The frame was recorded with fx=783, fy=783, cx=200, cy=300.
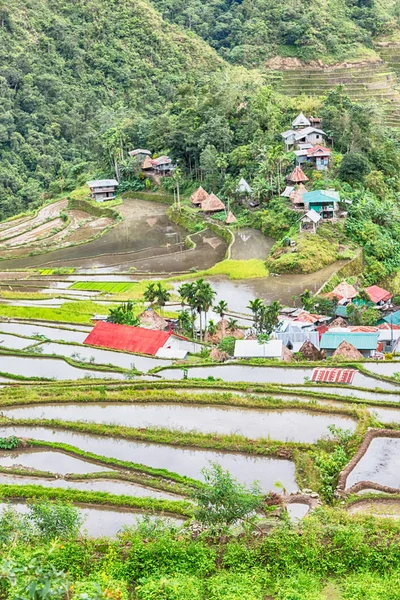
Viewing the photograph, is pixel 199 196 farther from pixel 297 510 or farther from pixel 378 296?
pixel 297 510

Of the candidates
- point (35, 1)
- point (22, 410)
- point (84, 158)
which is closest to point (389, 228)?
point (22, 410)

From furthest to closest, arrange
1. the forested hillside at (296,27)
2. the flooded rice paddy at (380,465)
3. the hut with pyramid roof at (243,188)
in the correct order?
the forested hillside at (296,27) < the hut with pyramid roof at (243,188) < the flooded rice paddy at (380,465)

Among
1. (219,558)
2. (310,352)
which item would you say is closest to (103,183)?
(310,352)

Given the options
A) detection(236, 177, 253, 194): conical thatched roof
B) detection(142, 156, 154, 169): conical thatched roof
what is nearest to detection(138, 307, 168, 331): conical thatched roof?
detection(236, 177, 253, 194): conical thatched roof

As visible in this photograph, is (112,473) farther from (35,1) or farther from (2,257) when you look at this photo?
(35,1)

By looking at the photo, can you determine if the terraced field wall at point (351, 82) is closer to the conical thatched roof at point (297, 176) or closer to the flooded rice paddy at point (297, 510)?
the conical thatched roof at point (297, 176)

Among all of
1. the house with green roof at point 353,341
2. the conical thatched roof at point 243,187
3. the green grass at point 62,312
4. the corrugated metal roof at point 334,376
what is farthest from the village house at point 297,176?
the corrugated metal roof at point 334,376

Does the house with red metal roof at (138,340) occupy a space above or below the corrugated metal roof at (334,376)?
below
